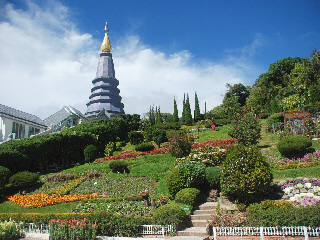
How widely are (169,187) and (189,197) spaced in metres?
2.49

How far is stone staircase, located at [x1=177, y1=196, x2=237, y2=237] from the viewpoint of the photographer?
1095 centimetres

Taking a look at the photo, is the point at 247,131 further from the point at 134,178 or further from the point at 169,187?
the point at 169,187

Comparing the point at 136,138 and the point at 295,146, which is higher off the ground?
the point at 136,138

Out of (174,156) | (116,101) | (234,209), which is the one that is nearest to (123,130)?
(116,101)

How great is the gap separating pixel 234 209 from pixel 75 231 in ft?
22.8

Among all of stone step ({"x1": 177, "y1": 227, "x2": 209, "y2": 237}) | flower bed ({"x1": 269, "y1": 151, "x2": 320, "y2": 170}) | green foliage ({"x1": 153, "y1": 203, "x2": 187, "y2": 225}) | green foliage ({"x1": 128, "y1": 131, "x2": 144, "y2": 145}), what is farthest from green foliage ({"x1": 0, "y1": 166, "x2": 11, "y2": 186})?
flower bed ({"x1": 269, "y1": 151, "x2": 320, "y2": 170})

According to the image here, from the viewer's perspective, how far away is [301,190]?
13398 mm

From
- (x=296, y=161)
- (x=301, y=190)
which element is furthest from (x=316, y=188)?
(x=296, y=161)

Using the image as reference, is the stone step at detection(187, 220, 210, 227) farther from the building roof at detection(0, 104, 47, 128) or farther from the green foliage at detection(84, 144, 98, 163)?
the building roof at detection(0, 104, 47, 128)

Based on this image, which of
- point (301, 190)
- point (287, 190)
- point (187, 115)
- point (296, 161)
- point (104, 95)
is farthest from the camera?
point (187, 115)

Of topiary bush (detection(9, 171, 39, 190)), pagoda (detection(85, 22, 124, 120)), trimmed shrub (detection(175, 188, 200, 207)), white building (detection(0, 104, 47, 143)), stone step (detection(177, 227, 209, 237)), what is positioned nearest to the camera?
stone step (detection(177, 227, 209, 237))

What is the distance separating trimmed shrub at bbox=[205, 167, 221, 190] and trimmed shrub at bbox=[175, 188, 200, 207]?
4.58ft

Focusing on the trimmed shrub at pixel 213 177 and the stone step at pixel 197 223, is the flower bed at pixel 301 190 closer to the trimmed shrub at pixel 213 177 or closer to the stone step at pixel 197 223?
the trimmed shrub at pixel 213 177

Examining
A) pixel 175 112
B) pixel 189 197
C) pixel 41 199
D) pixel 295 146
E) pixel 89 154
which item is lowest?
pixel 41 199
